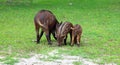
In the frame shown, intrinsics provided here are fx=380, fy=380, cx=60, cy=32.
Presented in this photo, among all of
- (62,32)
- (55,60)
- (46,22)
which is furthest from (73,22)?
(55,60)

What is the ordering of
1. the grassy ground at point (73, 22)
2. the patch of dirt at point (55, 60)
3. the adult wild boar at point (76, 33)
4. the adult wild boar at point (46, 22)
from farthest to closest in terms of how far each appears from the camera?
the adult wild boar at point (46, 22) → the adult wild boar at point (76, 33) → the grassy ground at point (73, 22) → the patch of dirt at point (55, 60)

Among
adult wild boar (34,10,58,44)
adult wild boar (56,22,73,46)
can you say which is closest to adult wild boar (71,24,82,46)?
adult wild boar (56,22,73,46)

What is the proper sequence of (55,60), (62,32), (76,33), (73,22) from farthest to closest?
1. (73,22)
2. (76,33)
3. (62,32)
4. (55,60)

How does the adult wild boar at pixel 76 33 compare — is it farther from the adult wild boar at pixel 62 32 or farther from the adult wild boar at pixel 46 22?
the adult wild boar at pixel 46 22

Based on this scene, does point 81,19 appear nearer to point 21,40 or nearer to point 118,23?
point 118,23

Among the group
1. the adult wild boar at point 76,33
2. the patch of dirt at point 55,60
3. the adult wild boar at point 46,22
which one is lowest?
the patch of dirt at point 55,60

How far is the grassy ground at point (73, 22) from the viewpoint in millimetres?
11133

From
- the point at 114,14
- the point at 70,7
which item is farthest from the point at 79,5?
the point at 114,14

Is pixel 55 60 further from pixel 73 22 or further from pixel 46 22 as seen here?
pixel 73 22

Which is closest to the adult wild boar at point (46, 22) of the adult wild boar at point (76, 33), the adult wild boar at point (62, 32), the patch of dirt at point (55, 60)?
the adult wild boar at point (62, 32)

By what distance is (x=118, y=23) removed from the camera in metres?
17.9

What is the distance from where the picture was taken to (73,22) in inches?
728

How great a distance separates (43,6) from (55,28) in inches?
494

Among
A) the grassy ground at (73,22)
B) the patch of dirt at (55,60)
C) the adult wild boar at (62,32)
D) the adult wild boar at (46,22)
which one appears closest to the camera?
the patch of dirt at (55,60)
